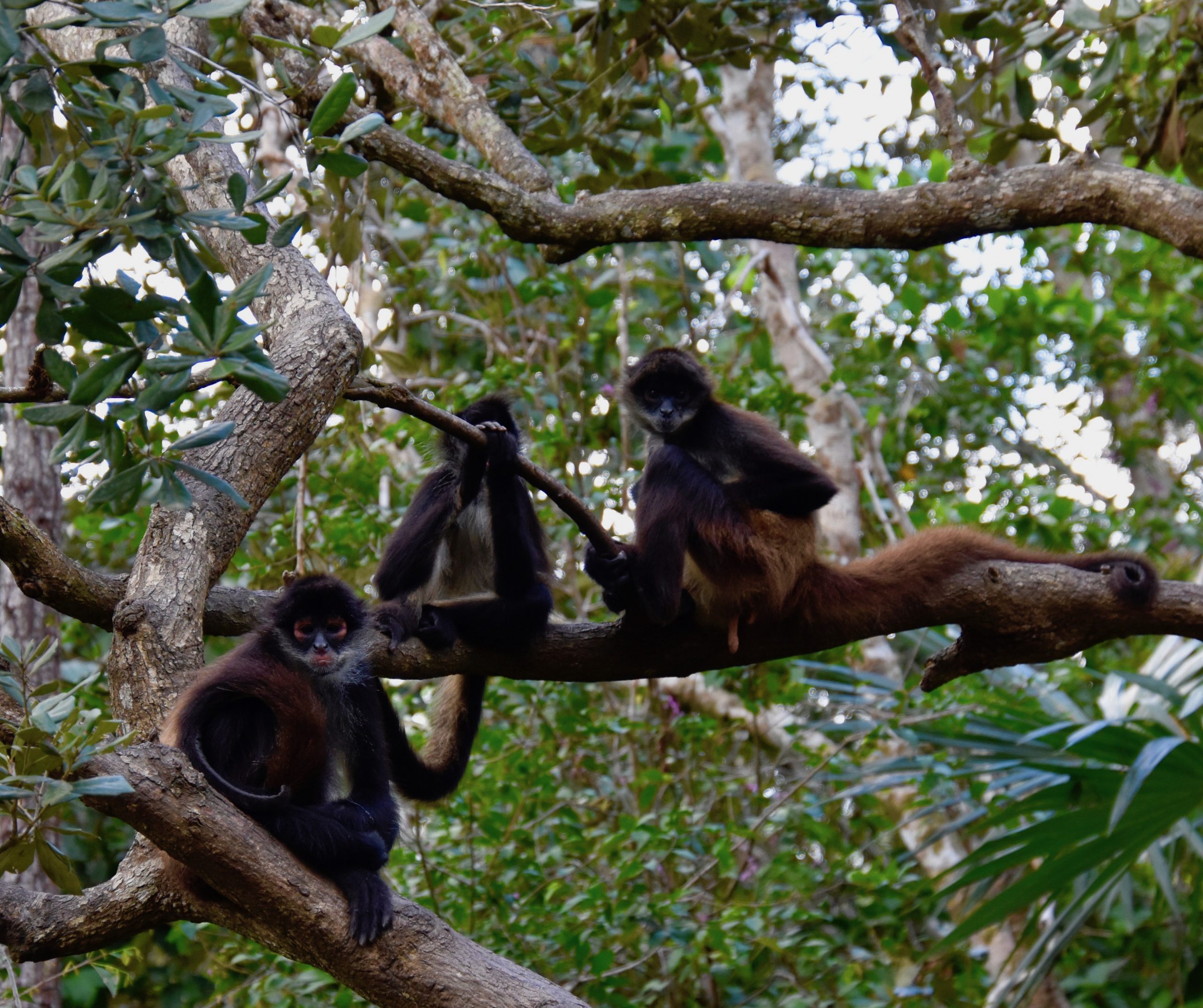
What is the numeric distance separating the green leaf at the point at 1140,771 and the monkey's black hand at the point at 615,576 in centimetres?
190

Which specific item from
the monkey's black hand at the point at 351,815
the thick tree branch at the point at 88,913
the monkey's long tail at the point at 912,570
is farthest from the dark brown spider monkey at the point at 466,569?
the thick tree branch at the point at 88,913

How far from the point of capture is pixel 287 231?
2.49 metres

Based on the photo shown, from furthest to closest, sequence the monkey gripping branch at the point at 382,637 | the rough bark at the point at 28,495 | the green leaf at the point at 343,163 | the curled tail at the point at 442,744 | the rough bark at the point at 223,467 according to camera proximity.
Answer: the rough bark at the point at 28,495 < the curled tail at the point at 442,744 < the rough bark at the point at 223,467 < the monkey gripping branch at the point at 382,637 < the green leaf at the point at 343,163

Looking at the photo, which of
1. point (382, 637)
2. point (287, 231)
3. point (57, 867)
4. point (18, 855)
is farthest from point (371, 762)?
point (287, 231)

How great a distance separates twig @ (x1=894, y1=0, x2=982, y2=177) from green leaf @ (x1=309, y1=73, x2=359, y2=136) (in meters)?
2.38

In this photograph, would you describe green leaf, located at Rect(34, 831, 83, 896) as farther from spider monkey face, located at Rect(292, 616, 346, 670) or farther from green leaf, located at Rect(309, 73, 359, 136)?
green leaf, located at Rect(309, 73, 359, 136)

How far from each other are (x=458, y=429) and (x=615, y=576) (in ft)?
3.23

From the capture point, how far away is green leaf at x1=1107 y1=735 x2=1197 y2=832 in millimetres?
4172

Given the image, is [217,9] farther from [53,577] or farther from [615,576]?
[615,576]

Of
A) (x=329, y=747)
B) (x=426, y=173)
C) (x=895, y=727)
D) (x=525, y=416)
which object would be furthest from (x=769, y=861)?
(x=426, y=173)

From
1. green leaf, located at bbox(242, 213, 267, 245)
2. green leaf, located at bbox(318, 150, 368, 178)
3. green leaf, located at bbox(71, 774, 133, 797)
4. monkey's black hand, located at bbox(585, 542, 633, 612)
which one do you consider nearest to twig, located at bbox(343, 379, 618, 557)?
monkey's black hand, located at bbox(585, 542, 633, 612)

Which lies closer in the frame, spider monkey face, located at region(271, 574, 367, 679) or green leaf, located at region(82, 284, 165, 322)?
green leaf, located at region(82, 284, 165, 322)

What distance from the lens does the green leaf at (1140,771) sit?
4.17m

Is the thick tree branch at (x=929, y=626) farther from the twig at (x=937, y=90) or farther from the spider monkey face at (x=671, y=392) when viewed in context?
the twig at (x=937, y=90)
